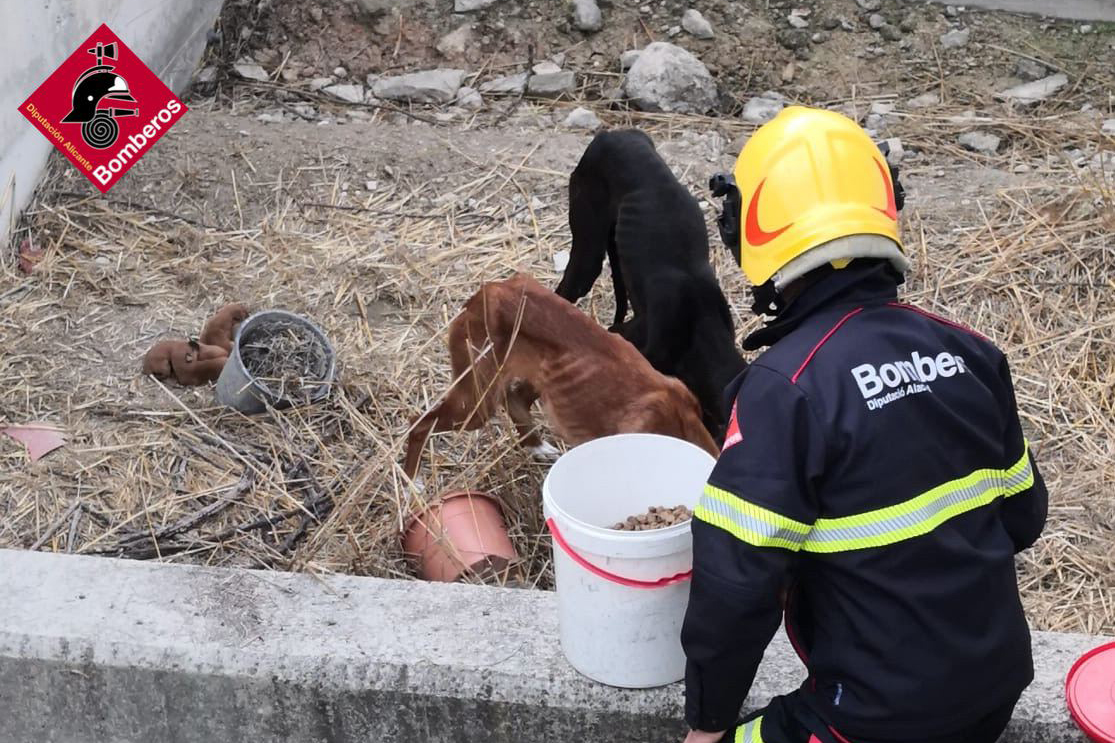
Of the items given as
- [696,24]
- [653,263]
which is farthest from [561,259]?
[696,24]

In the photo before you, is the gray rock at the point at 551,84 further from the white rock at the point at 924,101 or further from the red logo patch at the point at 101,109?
the red logo patch at the point at 101,109

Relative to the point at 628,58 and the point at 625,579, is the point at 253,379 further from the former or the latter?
the point at 628,58

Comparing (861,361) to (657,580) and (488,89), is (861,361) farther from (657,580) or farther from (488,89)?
(488,89)

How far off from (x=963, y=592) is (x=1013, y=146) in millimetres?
5957

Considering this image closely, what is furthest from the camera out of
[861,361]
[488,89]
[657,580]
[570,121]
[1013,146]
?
[488,89]

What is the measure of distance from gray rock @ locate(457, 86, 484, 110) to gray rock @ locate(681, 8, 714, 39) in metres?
1.69

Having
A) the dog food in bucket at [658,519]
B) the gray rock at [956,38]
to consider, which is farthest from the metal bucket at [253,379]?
the gray rock at [956,38]

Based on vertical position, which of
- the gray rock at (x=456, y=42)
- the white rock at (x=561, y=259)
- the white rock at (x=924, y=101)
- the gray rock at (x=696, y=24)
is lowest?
the white rock at (x=924, y=101)

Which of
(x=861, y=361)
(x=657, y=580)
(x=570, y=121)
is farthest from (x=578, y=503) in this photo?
(x=570, y=121)

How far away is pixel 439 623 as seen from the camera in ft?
11.7

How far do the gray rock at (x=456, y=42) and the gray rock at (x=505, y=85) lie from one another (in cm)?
43

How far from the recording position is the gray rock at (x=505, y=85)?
8.83m

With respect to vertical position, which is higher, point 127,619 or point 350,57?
point 127,619

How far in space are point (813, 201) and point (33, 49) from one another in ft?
19.7
